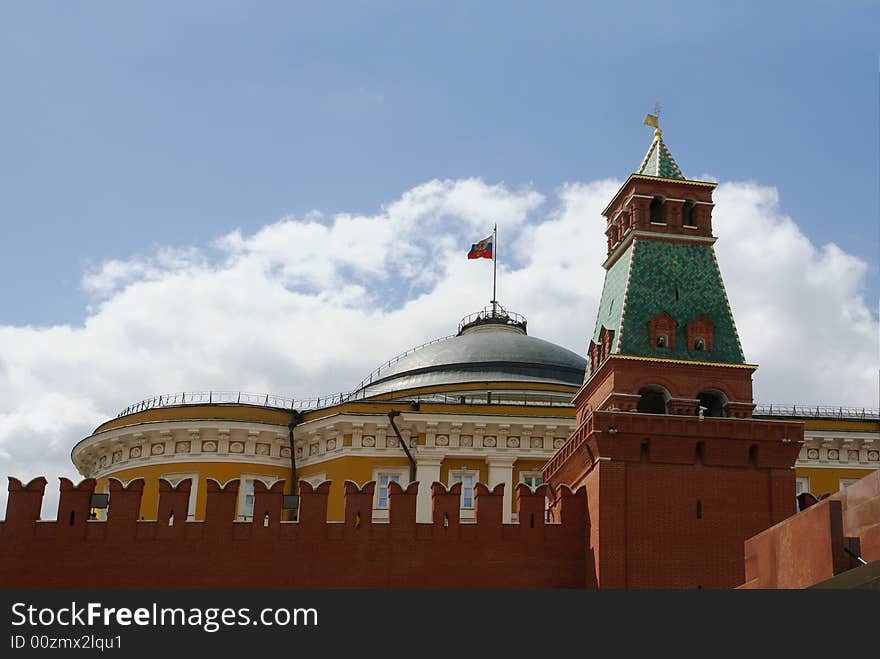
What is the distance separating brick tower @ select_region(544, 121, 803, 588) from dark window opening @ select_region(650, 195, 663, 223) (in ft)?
0.17

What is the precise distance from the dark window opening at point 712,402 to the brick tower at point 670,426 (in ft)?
0.10

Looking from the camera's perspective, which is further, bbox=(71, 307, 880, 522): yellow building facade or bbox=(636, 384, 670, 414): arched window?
bbox=(71, 307, 880, 522): yellow building facade

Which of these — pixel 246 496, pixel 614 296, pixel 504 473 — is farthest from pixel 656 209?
pixel 246 496

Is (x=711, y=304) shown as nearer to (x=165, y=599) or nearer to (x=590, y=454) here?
(x=590, y=454)

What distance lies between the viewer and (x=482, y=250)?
44438 mm

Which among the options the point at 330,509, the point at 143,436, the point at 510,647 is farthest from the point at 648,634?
the point at 143,436

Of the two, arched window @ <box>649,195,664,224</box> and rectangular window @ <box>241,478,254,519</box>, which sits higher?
arched window @ <box>649,195,664,224</box>

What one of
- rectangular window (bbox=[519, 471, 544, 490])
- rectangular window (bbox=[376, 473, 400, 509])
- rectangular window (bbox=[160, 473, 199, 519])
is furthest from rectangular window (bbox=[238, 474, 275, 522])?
rectangular window (bbox=[519, 471, 544, 490])

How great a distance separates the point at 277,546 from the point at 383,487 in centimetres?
1055

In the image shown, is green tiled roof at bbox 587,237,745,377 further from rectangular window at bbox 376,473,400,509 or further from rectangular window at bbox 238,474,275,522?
rectangular window at bbox 238,474,275,522

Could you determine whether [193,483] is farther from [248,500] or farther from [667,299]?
[667,299]

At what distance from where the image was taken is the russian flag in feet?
145

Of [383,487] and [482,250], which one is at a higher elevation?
[482,250]

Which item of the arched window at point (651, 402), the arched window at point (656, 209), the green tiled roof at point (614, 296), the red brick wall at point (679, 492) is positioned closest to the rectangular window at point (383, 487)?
the green tiled roof at point (614, 296)
